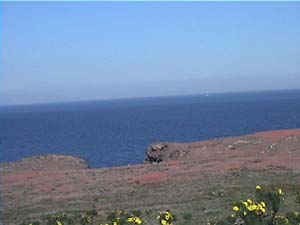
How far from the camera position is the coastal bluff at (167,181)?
75.9 feet

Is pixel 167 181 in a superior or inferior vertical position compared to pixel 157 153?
superior

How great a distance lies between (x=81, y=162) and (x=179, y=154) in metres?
9.87

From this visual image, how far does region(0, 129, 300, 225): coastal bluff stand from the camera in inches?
911

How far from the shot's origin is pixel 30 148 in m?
95.9

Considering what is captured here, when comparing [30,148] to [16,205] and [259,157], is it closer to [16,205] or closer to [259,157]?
[259,157]

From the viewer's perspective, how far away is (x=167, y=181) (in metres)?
29.6

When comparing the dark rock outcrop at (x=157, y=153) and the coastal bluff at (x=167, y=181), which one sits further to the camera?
the dark rock outcrop at (x=157, y=153)

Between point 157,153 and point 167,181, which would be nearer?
point 167,181

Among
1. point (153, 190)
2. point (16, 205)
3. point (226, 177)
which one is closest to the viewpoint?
point (16, 205)

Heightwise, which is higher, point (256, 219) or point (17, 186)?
point (256, 219)

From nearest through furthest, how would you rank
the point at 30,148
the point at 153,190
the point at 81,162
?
1. the point at 153,190
2. the point at 81,162
3. the point at 30,148

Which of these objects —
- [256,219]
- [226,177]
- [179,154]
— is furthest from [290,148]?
[256,219]

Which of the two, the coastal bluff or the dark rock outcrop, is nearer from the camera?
the coastal bluff

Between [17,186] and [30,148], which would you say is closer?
[17,186]
